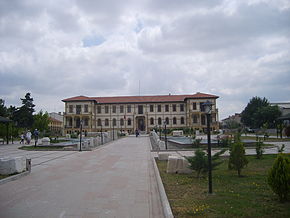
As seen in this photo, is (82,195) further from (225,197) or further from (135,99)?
(135,99)

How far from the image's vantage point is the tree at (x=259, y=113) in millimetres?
52406

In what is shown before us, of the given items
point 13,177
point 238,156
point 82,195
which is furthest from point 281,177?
point 13,177

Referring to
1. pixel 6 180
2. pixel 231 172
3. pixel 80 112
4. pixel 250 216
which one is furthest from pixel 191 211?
pixel 80 112

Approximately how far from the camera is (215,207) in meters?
4.62

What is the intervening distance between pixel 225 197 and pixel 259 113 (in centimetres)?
5417

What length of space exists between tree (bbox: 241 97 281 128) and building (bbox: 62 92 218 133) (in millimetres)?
11272

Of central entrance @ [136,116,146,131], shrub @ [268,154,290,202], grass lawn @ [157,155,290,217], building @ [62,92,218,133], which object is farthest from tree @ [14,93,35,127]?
shrub @ [268,154,290,202]

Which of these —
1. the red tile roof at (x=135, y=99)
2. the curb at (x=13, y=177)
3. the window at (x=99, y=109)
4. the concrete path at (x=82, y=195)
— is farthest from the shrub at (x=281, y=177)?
the window at (x=99, y=109)

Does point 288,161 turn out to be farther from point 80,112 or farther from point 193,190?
point 80,112

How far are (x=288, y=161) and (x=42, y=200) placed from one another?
16.4 ft

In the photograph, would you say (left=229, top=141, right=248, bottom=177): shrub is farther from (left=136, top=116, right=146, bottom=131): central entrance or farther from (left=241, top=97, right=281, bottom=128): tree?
(left=136, top=116, right=146, bottom=131): central entrance

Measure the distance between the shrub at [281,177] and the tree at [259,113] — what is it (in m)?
51.8

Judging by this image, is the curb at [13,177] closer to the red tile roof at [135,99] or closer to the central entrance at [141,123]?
the red tile roof at [135,99]

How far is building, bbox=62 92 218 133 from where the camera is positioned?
6178 cm
